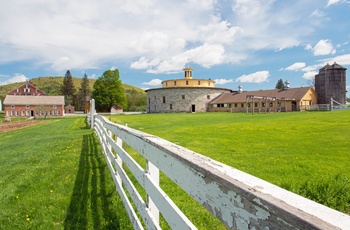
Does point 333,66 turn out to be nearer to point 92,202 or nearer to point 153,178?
point 92,202

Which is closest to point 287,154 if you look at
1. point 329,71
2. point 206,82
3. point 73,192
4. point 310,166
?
point 310,166

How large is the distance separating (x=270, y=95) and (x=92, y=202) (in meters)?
54.5

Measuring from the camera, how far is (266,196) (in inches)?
38.9

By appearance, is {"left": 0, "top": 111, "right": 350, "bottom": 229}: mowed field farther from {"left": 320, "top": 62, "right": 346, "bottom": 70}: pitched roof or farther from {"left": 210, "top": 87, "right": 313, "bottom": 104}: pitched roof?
{"left": 320, "top": 62, "right": 346, "bottom": 70}: pitched roof

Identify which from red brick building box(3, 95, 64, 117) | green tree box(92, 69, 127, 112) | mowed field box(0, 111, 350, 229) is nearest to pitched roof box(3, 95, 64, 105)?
red brick building box(3, 95, 64, 117)

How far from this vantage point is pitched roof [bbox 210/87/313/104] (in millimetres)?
48900

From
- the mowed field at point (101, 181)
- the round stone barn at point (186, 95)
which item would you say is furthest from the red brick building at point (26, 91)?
the mowed field at point (101, 181)

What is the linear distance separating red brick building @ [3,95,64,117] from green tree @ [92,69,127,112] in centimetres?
1120

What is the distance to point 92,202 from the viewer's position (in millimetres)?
4523

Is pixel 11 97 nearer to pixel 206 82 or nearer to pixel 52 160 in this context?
pixel 206 82

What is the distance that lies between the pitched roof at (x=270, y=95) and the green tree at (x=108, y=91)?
26.6m

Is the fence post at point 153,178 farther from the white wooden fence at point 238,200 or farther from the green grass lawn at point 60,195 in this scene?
the green grass lawn at point 60,195

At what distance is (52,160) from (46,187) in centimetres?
284

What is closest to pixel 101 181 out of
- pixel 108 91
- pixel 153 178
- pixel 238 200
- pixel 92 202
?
pixel 92 202
